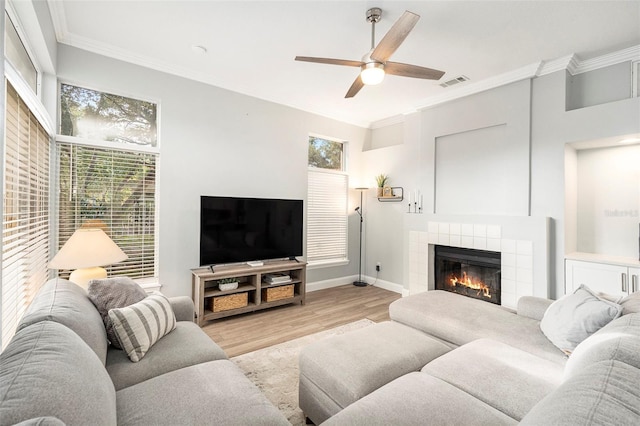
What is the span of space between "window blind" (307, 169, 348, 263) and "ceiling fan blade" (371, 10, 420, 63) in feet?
8.69

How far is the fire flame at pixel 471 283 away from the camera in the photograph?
151 inches

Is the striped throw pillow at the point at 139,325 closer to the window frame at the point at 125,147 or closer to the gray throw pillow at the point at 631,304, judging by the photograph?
the window frame at the point at 125,147

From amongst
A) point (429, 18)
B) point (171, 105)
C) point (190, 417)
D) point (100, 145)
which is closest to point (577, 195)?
point (429, 18)

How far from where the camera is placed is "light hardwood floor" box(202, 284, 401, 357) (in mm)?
2953

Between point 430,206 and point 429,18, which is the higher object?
point 429,18

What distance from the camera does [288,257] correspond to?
4133mm

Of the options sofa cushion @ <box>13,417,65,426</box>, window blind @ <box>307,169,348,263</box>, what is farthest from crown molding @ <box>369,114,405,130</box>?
sofa cushion @ <box>13,417,65,426</box>

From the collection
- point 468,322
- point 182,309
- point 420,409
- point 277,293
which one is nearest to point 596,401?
point 420,409

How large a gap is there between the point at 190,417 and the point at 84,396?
42cm

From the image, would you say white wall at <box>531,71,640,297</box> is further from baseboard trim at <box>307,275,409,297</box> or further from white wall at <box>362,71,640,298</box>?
baseboard trim at <box>307,275,409,297</box>

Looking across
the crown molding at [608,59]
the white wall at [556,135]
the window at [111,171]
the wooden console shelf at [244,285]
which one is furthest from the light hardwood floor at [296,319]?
the crown molding at [608,59]

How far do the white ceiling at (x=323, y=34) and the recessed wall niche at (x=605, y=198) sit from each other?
1.06 metres

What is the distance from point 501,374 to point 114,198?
3614 millimetres

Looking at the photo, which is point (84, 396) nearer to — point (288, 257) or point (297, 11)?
point (297, 11)
